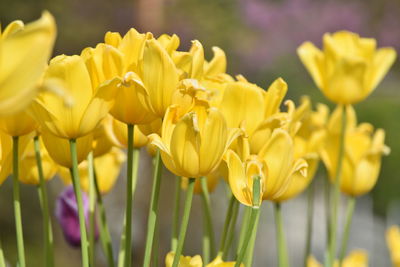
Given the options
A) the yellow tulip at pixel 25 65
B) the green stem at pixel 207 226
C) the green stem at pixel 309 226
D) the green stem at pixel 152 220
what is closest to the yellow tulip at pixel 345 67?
the green stem at pixel 309 226

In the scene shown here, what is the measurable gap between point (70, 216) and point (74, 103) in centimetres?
40

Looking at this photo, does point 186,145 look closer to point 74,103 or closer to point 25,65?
point 74,103

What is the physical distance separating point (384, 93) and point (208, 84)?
636 centimetres

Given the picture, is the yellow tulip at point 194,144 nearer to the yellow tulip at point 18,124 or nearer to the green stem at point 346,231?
the yellow tulip at point 18,124

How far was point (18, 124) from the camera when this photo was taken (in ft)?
1.66

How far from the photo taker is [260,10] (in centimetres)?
691

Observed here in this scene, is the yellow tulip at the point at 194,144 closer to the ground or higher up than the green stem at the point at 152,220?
higher up

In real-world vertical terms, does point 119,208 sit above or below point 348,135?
below

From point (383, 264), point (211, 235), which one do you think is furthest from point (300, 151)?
point (383, 264)

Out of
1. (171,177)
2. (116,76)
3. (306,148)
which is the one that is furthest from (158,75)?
(171,177)

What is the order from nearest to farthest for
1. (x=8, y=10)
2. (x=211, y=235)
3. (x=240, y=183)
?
(x=240, y=183) < (x=211, y=235) < (x=8, y=10)

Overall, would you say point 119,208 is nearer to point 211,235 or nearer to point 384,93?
point 211,235

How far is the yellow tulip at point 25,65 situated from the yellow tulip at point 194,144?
6.6 inches

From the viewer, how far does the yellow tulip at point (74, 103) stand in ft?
1.61
